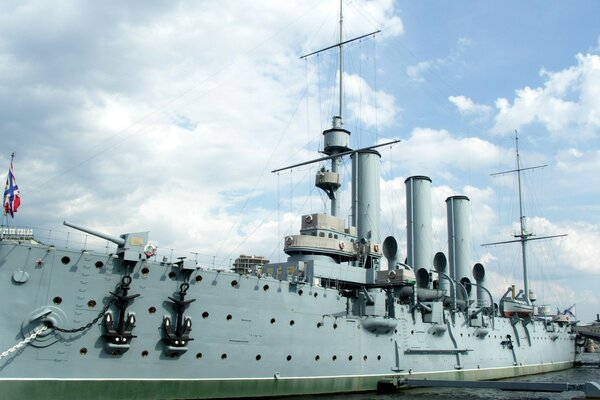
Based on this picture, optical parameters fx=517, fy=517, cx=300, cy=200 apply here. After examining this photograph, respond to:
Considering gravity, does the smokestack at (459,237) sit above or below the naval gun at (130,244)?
above

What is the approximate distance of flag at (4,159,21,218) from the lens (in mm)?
16531

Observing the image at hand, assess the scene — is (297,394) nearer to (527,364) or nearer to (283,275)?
(283,275)

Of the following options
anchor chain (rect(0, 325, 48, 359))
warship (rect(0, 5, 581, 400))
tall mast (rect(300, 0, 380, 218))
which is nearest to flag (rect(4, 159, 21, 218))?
warship (rect(0, 5, 581, 400))

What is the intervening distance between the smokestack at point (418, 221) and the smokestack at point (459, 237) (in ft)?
20.3

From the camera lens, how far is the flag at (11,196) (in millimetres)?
16531

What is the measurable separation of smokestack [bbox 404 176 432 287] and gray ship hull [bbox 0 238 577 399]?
8.04 metres

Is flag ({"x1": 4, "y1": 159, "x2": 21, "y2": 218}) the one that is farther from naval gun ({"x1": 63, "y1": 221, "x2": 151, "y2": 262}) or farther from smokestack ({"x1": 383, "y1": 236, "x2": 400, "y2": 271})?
smokestack ({"x1": 383, "y1": 236, "x2": 400, "y2": 271})

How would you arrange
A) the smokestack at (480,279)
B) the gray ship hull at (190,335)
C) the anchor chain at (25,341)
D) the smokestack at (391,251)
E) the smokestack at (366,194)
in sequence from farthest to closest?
1. the smokestack at (480,279)
2. the smokestack at (366,194)
3. the smokestack at (391,251)
4. the gray ship hull at (190,335)
5. the anchor chain at (25,341)

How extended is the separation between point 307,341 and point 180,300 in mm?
6088

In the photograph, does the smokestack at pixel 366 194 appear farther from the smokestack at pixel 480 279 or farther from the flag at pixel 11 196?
→ the flag at pixel 11 196

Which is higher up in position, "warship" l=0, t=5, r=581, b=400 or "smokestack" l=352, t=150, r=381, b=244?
"smokestack" l=352, t=150, r=381, b=244

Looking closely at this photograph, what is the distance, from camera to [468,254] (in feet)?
Result: 132

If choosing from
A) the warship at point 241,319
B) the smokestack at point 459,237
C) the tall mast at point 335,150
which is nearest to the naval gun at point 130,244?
the warship at point 241,319

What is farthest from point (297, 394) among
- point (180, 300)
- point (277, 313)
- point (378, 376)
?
point (180, 300)
